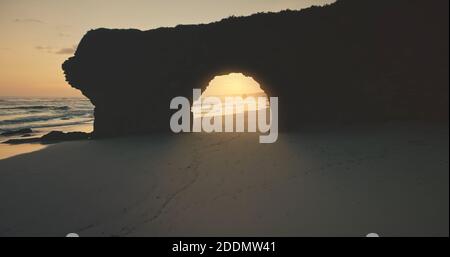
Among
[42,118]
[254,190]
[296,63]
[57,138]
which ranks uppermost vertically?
[42,118]

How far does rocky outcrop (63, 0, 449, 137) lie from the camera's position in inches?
554

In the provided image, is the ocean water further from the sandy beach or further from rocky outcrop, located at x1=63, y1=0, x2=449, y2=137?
the sandy beach

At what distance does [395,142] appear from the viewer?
11938mm

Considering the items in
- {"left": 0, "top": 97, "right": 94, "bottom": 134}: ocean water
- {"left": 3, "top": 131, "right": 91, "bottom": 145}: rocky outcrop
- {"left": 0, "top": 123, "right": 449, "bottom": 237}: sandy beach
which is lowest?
{"left": 0, "top": 123, "right": 449, "bottom": 237}: sandy beach

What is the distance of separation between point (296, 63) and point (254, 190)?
35.7 feet

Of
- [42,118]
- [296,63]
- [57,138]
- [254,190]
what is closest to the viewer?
[254,190]

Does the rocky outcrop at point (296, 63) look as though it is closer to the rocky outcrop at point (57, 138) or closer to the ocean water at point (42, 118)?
the rocky outcrop at point (57, 138)

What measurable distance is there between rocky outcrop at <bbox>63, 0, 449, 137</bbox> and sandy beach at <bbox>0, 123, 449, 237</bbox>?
2.21 meters

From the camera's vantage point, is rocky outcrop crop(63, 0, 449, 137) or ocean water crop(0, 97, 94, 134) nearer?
rocky outcrop crop(63, 0, 449, 137)

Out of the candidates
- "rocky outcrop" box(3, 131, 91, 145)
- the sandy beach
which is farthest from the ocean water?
the sandy beach

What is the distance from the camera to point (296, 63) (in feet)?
60.5

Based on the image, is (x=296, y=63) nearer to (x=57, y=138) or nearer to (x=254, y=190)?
(x=254, y=190)

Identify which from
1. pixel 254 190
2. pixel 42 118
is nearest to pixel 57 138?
pixel 254 190
